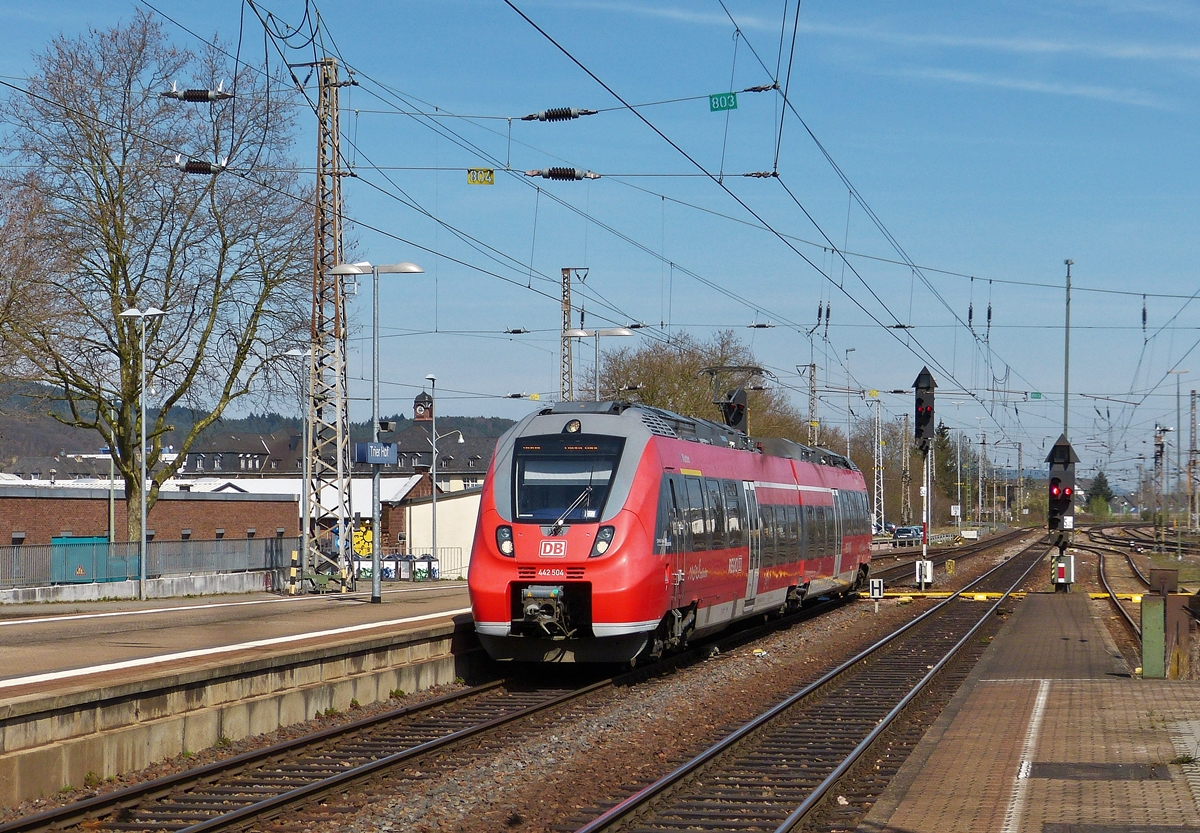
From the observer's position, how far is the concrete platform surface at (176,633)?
44.8 ft

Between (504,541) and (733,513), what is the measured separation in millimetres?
5655

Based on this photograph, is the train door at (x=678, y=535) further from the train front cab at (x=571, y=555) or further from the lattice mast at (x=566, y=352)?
the lattice mast at (x=566, y=352)

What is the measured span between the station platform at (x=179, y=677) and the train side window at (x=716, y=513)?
3917mm

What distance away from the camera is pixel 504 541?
17.2 meters

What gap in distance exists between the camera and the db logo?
55.4ft

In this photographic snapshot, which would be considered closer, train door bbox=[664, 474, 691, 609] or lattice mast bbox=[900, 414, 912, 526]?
train door bbox=[664, 474, 691, 609]

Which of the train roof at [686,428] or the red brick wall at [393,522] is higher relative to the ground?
the train roof at [686,428]

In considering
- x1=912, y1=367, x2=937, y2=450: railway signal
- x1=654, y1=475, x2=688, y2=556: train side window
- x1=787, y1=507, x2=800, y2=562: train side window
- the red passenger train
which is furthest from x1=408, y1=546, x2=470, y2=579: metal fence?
x1=654, y1=475, x2=688, y2=556: train side window

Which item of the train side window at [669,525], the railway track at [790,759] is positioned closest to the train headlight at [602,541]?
the train side window at [669,525]

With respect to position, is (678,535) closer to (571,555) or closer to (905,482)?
(571,555)

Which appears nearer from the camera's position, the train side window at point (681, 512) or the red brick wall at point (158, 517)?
the train side window at point (681, 512)

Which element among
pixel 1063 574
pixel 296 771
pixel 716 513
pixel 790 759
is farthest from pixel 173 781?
pixel 1063 574

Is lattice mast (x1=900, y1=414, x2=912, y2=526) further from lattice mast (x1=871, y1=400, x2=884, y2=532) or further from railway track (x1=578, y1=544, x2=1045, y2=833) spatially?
railway track (x1=578, y1=544, x2=1045, y2=833)

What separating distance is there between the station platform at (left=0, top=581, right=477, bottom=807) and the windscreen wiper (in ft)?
7.33
